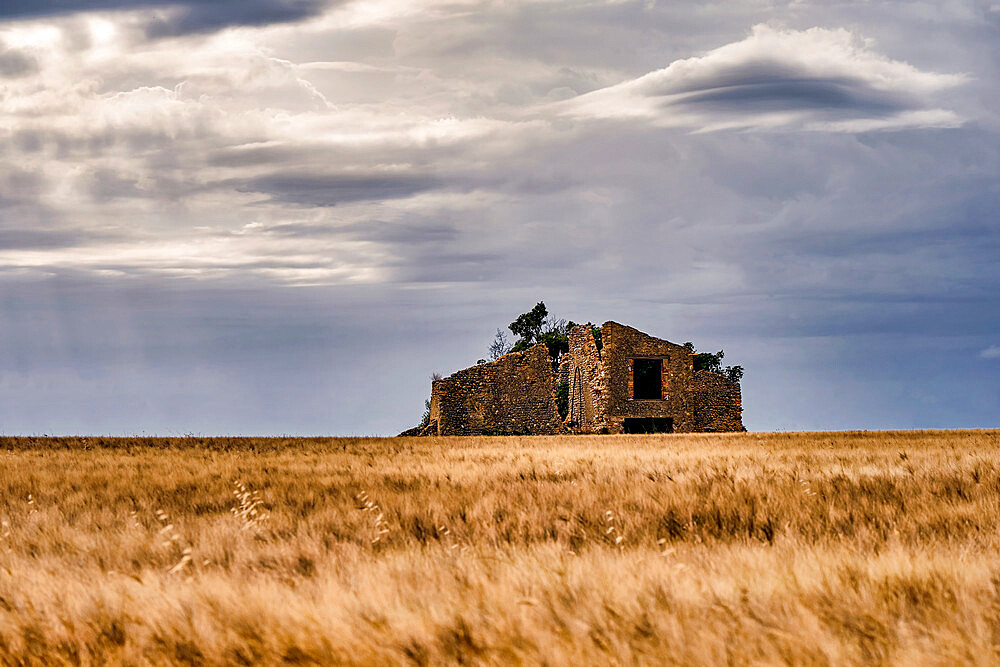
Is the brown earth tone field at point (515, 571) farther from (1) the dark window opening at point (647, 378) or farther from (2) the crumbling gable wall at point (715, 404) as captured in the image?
(1) the dark window opening at point (647, 378)

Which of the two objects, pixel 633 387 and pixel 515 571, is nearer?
pixel 515 571

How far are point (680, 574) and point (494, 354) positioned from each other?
43858 mm

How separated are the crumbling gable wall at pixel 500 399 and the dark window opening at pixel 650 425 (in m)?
3.01

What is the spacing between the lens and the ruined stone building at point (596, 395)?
35.8m

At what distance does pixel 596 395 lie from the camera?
37.0 m

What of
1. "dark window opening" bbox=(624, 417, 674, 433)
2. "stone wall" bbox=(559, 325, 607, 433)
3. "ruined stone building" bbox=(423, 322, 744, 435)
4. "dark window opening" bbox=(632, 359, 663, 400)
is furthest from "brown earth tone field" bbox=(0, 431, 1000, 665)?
"dark window opening" bbox=(632, 359, 663, 400)

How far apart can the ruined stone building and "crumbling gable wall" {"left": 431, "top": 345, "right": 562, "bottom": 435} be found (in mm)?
39

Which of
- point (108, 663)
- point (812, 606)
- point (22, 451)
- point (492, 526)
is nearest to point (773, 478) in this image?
point (492, 526)

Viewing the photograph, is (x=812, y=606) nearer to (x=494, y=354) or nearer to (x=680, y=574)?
(x=680, y=574)

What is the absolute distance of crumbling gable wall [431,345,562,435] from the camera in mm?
35594

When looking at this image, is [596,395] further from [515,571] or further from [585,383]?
[515,571]

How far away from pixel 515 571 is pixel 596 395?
110 feet

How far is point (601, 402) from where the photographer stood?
36.4m

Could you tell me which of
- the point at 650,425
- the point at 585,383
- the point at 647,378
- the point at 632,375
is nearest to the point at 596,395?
the point at 585,383
